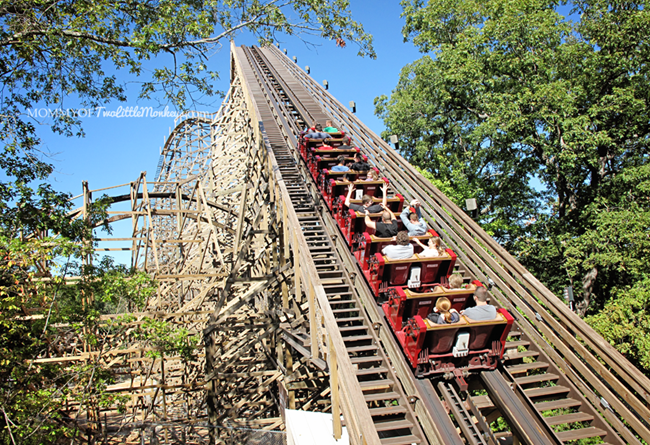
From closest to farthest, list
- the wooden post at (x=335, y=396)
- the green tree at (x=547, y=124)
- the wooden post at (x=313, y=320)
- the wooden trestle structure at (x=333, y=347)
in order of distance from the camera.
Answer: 1. the wooden post at (x=335, y=396)
2. the wooden trestle structure at (x=333, y=347)
3. the wooden post at (x=313, y=320)
4. the green tree at (x=547, y=124)

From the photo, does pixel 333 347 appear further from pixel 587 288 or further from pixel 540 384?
pixel 587 288

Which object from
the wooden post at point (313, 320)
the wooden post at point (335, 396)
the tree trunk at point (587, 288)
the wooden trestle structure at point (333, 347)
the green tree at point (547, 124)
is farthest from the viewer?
the tree trunk at point (587, 288)

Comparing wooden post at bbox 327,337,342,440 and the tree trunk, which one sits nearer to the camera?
wooden post at bbox 327,337,342,440

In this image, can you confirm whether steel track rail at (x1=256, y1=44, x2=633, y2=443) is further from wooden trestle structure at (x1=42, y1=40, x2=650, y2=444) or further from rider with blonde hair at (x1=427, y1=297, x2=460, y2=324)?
rider with blonde hair at (x1=427, y1=297, x2=460, y2=324)

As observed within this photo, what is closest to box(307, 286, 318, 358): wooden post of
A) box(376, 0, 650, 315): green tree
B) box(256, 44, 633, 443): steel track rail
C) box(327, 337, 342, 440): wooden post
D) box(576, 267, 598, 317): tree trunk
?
box(327, 337, 342, 440): wooden post

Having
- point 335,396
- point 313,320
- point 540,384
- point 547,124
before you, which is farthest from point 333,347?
point 547,124

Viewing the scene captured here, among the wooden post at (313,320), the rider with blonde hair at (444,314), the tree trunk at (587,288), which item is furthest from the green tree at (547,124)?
the wooden post at (313,320)


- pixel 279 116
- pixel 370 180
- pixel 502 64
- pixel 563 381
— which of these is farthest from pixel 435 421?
pixel 502 64

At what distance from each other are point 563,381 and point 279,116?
38.3 ft

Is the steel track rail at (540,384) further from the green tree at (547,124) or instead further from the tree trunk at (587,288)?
the tree trunk at (587,288)

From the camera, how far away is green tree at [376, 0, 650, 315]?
12742 millimetres

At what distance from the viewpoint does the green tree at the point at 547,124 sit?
1274cm

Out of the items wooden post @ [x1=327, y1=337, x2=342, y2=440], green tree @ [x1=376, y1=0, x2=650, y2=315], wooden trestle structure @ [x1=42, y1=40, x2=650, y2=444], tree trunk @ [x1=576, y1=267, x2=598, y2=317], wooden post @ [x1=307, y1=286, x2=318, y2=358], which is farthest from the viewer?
tree trunk @ [x1=576, y1=267, x2=598, y2=317]

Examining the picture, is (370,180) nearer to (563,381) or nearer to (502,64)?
(563,381)
